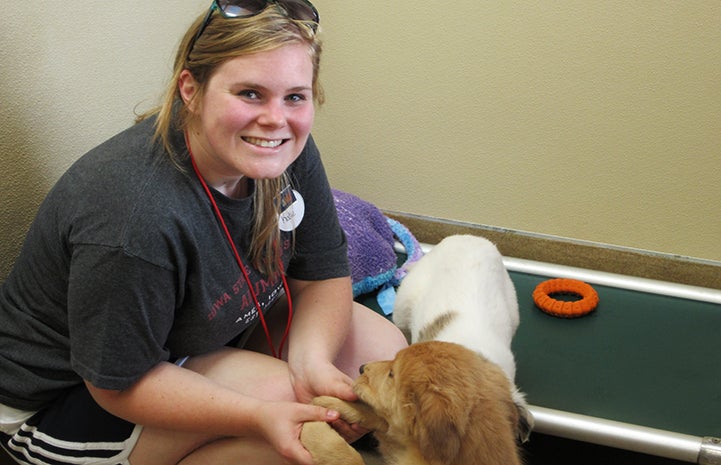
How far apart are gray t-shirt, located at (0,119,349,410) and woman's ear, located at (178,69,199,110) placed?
75 millimetres

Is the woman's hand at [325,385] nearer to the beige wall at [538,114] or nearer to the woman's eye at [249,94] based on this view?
the woman's eye at [249,94]

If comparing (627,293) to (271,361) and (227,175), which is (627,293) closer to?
(271,361)

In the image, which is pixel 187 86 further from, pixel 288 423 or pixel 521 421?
pixel 521 421

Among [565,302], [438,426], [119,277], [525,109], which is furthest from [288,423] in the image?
[525,109]

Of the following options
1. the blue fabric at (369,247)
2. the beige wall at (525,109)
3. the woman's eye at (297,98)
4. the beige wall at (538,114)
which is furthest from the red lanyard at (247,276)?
the beige wall at (538,114)

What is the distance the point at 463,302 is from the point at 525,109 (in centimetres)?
111

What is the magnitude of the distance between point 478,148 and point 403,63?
458mm

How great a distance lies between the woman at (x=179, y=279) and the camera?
1.32 meters

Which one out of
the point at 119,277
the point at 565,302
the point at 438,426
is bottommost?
the point at 565,302

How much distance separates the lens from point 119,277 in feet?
4.21

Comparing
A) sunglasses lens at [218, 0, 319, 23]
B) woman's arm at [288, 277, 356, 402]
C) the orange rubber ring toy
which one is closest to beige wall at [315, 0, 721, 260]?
the orange rubber ring toy

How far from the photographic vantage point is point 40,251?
1.41 metres

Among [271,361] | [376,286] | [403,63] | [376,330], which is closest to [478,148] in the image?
[403,63]

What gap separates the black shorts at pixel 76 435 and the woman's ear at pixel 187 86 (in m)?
0.62
